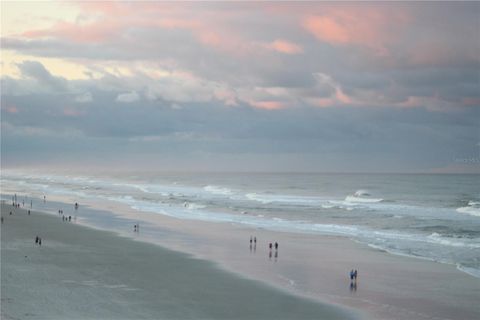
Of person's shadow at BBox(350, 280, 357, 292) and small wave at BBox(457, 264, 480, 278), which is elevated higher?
small wave at BBox(457, 264, 480, 278)

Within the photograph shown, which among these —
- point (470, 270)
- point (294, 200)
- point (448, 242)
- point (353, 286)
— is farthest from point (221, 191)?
point (353, 286)

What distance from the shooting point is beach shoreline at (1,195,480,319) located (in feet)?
90.9

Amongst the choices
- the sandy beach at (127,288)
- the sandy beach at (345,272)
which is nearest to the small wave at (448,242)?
the sandy beach at (345,272)

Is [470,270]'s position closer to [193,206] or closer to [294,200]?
[193,206]

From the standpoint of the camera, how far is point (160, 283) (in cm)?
3138

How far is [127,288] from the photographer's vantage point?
1164 inches

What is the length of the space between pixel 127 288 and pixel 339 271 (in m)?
13.9

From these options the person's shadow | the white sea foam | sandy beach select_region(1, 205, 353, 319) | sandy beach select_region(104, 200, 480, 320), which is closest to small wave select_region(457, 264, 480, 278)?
sandy beach select_region(104, 200, 480, 320)

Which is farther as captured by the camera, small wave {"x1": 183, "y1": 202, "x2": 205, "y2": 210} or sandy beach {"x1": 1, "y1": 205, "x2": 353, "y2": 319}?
small wave {"x1": 183, "y1": 202, "x2": 205, "y2": 210}

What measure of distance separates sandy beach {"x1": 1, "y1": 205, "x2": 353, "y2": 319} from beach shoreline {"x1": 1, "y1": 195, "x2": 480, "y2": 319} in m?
1.91

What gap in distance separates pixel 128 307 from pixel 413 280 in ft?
55.8

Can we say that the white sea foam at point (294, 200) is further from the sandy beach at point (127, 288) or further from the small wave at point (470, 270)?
the small wave at point (470, 270)

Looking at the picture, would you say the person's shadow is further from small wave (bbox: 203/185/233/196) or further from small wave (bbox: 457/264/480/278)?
small wave (bbox: 203/185/233/196)

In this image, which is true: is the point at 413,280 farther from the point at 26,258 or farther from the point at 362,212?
the point at 362,212
